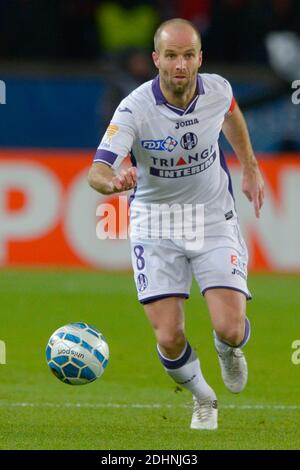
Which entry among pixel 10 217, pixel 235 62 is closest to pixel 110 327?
pixel 10 217

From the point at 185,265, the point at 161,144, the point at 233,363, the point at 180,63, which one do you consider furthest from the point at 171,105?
the point at 233,363

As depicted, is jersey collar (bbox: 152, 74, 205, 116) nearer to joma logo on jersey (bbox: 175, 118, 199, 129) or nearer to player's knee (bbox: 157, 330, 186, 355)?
joma logo on jersey (bbox: 175, 118, 199, 129)

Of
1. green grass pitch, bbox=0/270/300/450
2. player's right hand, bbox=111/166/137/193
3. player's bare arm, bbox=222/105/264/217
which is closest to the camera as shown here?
player's right hand, bbox=111/166/137/193

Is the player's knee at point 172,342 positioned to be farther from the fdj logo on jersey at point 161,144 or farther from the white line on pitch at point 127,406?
the fdj logo on jersey at point 161,144

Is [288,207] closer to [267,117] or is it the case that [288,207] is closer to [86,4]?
[267,117]

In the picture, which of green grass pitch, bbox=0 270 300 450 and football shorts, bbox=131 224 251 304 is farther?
football shorts, bbox=131 224 251 304

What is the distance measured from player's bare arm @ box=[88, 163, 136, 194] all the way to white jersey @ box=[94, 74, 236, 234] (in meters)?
0.22

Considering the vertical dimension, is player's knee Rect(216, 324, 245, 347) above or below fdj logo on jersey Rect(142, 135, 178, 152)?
below

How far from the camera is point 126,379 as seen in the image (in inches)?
379

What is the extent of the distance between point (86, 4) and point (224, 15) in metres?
2.15

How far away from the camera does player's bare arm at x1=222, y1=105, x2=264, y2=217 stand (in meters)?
8.06

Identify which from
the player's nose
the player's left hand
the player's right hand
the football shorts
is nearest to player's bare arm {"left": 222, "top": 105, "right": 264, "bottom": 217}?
the player's left hand

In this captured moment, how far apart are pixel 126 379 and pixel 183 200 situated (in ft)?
7.15

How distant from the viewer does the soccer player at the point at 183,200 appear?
755 centimetres
